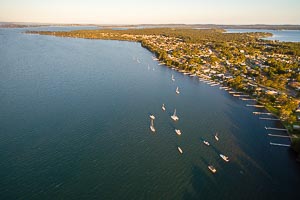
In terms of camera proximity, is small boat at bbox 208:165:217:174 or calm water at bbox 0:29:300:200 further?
small boat at bbox 208:165:217:174

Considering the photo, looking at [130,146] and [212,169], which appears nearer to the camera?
[212,169]

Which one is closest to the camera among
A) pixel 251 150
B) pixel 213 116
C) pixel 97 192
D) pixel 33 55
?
pixel 97 192

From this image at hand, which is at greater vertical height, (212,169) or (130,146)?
(130,146)

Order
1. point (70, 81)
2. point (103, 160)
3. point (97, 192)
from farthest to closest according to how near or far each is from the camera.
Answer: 1. point (70, 81)
2. point (103, 160)
3. point (97, 192)

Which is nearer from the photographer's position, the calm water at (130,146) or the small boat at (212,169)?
the calm water at (130,146)

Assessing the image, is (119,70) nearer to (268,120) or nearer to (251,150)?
(268,120)

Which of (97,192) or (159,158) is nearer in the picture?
(97,192)

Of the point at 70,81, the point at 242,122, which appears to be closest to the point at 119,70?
the point at 70,81
